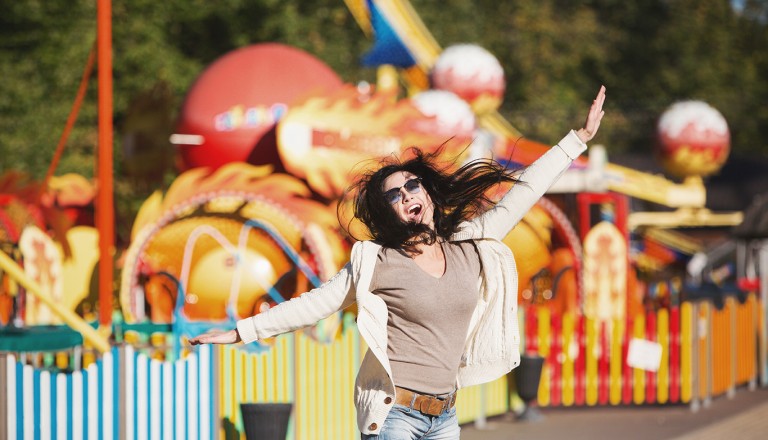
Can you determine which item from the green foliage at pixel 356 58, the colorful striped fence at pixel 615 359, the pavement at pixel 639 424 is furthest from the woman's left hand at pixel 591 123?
the green foliage at pixel 356 58

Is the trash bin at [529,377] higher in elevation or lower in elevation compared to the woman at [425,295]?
lower

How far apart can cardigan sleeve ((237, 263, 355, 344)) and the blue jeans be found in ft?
1.38

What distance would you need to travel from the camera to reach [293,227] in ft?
42.3

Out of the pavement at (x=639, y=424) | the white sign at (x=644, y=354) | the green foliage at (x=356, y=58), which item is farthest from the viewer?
the green foliage at (x=356, y=58)

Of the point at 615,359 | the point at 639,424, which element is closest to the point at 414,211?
the point at 639,424

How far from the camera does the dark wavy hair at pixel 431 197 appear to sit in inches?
183

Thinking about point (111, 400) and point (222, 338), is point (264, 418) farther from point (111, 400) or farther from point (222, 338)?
point (222, 338)

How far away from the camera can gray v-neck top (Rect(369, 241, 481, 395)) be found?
4.57 m

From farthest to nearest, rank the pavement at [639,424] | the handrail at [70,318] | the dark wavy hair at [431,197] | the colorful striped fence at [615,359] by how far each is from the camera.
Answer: the colorful striped fence at [615,359]
the pavement at [639,424]
the handrail at [70,318]
the dark wavy hair at [431,197]

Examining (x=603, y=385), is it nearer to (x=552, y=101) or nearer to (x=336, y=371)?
Result: (x=336, y=371)

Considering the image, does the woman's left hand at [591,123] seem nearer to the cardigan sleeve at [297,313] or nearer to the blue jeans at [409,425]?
the cardigan sleeve at [297,313]

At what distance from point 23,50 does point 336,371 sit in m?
20.5

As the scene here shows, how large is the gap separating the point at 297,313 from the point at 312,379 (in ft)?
12.4

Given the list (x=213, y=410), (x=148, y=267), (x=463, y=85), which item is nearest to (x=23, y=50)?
(x=463, y=85)
